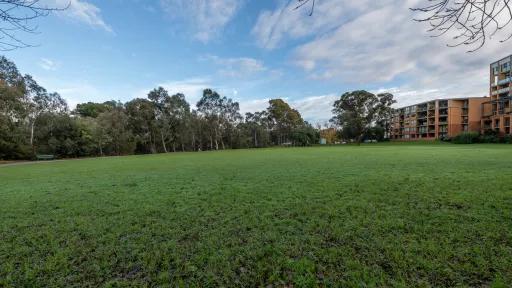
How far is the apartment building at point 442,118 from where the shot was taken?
4891cm

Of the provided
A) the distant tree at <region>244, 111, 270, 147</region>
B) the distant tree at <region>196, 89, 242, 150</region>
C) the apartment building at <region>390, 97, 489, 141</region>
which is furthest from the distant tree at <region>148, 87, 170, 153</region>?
the apartment building at <region>390, 97, 489, 141</region>

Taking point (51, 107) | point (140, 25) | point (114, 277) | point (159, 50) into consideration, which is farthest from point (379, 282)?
point (51, 107)

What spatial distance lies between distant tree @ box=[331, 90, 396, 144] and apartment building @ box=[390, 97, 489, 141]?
12.1 m

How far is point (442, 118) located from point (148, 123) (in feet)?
202

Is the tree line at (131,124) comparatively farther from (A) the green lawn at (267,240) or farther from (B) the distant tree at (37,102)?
(A) the green lawn at (267,240)

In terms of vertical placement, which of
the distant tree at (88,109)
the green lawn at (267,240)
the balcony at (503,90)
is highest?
the balcony at (503,90)

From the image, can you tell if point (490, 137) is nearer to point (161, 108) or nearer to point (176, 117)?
point (176, 117)

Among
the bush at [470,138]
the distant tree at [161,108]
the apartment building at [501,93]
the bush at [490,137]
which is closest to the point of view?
the bush at [490,137]

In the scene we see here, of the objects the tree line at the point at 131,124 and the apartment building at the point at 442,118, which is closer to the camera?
the tree line at the point at 131,124

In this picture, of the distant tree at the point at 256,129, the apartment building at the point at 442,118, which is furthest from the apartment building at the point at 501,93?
the distant tree at the point at 256,129

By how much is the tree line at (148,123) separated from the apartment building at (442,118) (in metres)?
11.5

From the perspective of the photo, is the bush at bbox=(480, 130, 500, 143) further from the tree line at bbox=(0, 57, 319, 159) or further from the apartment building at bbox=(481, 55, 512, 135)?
the tree line at bbox=(0, 57, 319, 159)

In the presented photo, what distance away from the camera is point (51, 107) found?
30.4 meters

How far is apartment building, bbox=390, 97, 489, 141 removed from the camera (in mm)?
48906
